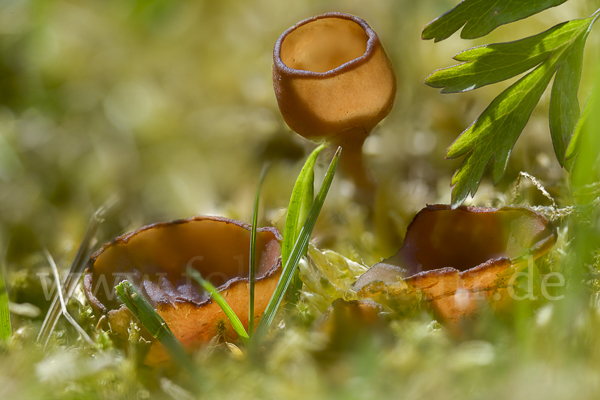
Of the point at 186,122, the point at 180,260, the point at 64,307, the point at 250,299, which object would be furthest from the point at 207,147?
the point at 250,299

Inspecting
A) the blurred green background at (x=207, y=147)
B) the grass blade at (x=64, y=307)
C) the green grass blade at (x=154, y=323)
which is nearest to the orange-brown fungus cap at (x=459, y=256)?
the blurred green background at (x=207, y=147)

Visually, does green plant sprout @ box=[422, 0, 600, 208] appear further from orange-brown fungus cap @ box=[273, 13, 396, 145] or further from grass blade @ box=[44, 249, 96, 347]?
grass blade @ box=[44, 249, 96, 347]

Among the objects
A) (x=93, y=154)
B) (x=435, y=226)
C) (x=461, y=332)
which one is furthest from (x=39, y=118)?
(x=461, y=332)

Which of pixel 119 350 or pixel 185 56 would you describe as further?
pixel 185 56

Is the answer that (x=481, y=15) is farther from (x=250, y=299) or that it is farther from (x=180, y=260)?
(x=180, y=260)

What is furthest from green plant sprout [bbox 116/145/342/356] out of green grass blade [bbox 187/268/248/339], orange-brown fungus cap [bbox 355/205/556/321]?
orange-brown fungus cap [bbox 355/205/556/321]

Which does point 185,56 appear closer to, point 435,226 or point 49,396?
point 435,226
